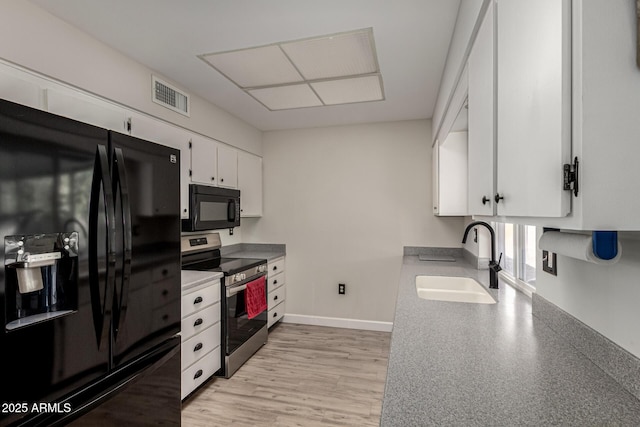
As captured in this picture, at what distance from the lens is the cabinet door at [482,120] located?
1.04m

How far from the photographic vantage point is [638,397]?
78 centimetres

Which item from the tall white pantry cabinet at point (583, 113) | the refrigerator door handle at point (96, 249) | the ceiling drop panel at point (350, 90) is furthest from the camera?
the ceiling drop panel at point (350, 90)

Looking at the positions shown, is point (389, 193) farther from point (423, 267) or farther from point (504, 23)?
point (504, 23)

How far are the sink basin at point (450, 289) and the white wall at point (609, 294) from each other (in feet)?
3.07

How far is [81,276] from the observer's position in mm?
1249

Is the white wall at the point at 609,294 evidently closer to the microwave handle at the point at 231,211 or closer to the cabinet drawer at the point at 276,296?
the microwave handle at the point at 231,211

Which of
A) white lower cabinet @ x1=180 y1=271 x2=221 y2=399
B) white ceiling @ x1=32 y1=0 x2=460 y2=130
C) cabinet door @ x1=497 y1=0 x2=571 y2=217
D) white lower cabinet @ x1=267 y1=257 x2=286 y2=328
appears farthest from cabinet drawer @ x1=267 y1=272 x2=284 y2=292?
cabinet door @ x1=497 y1=0 x2=571 y2=217

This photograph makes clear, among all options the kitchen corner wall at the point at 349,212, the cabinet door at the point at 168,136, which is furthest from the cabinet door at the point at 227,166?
the kitchen corner wall at the point at 349,212

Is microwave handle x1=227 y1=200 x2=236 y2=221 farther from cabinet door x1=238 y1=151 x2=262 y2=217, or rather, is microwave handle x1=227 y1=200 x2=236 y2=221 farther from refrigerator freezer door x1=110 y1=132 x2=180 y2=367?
refrigerator freezer door x1=110 y1=132 x2=180 y2=367

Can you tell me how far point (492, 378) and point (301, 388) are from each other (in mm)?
1931

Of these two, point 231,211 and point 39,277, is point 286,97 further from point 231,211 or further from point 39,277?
point 39,277

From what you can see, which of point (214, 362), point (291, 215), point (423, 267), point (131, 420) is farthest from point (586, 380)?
point (291, 215)

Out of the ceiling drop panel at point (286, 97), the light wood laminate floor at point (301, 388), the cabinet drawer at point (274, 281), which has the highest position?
the ceiling drop panel at point (286, 97)

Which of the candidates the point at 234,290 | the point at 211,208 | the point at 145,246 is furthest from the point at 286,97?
the point at 145,246
